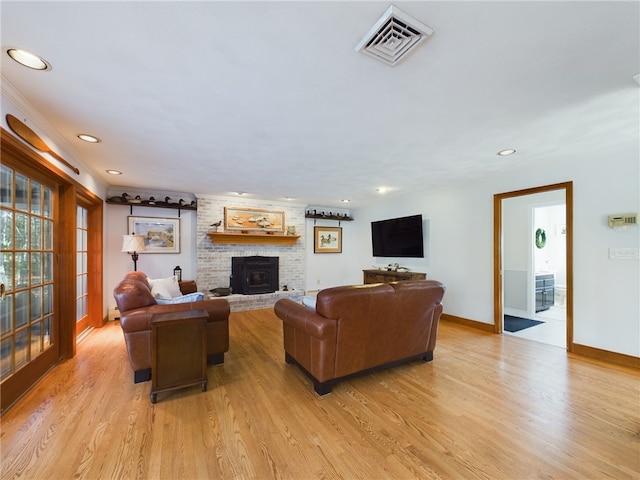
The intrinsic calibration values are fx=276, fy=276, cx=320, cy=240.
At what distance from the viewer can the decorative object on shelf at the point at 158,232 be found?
16.5ft

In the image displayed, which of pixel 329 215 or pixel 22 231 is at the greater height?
pixel 329 215

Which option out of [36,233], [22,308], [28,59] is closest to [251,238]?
[36,233]

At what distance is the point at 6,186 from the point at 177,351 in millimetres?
1869

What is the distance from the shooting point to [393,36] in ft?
4.53

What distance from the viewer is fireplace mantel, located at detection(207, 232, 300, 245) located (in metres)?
5.55

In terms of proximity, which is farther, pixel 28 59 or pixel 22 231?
pixel 22 231

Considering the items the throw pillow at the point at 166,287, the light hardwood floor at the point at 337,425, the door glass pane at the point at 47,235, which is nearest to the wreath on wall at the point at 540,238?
the light hardwood floor at the point at 337,425

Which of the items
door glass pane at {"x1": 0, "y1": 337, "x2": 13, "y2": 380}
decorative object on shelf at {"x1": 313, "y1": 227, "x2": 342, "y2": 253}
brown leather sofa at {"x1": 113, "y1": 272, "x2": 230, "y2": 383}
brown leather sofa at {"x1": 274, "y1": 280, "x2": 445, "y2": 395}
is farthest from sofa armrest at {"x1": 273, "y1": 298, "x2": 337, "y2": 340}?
decorative object on shelf at {"x1": 313, "y1": 227, "x2": 342, "y2": 253}

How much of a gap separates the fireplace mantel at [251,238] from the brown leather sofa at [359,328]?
3161mm

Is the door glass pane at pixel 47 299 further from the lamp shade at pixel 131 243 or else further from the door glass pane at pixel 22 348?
the lamp shade at pixel 131 243

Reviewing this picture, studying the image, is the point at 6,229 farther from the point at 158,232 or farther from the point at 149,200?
the point at 158,232

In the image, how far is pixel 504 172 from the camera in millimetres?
3904

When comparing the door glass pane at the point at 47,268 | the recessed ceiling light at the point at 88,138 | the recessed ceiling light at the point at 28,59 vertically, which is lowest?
the door glass pane at the point at 47,268

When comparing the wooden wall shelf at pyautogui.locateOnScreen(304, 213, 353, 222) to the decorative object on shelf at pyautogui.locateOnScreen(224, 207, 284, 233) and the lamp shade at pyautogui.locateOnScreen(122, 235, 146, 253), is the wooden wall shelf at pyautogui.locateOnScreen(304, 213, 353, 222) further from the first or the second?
the lamp shade at pyautogui.locateOnScreen(122, 235, 146, 253)
